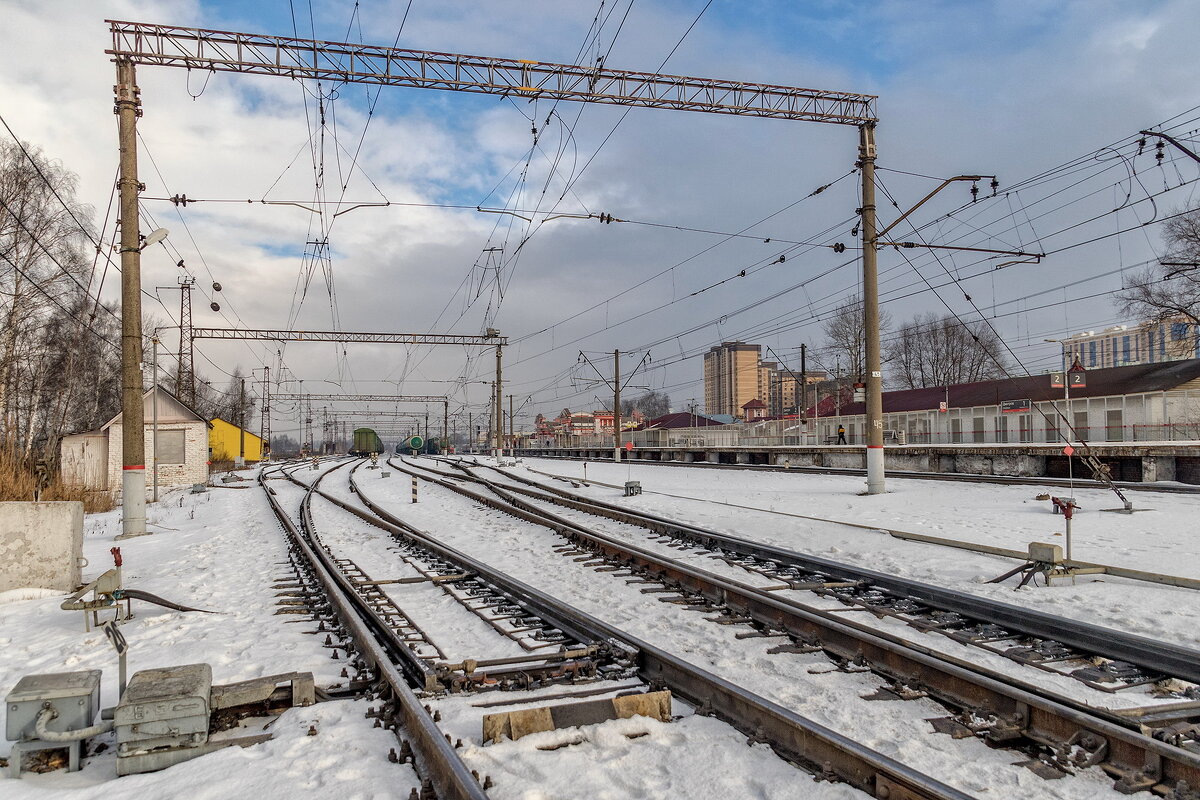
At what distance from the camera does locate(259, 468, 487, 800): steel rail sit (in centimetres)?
359

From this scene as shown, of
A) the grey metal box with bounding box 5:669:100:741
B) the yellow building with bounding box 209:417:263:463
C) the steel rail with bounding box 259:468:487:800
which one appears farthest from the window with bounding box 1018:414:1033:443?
the yellow building with bounding box 209:417:263:463

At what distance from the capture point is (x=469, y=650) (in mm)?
6504

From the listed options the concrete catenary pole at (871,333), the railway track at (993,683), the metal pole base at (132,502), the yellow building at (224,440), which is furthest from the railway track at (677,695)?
the yellow building at (224,440)

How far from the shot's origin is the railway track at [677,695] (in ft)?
11.7

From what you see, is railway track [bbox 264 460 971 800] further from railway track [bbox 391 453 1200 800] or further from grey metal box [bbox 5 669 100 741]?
grey metal box [bbox 5 669 100 741]

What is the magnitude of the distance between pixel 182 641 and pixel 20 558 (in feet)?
13.1

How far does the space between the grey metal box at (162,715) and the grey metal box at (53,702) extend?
26 cm

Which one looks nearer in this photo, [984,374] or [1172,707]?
[1172,707]

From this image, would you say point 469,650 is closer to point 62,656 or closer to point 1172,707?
point 62,656

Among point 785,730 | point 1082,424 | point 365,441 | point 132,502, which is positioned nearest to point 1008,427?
point 1082,424

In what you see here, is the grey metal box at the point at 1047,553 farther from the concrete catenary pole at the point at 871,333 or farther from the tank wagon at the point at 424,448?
the tank wagon at the point at 424,448

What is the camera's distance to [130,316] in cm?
1480

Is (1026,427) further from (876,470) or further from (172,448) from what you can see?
(172,448)

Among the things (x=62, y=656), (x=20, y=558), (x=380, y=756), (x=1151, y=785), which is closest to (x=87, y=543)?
(x=20, y=558)
